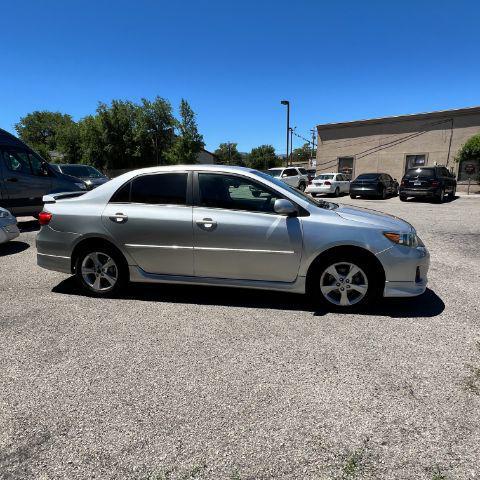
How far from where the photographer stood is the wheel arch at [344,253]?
12.6ft

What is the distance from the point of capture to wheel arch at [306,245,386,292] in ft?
12.6

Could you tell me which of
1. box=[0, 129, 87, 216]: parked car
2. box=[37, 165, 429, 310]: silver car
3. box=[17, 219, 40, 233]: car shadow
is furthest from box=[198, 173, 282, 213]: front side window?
box=[17, 219, 40, 233]: car shadow

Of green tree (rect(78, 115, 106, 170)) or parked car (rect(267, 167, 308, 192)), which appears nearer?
parked car (rect(267, 167, 308, 192))

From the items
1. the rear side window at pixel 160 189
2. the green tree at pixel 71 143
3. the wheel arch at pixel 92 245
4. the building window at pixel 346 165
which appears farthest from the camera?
the green tree at pixel 71 143

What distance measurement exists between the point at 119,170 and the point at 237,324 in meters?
40.6

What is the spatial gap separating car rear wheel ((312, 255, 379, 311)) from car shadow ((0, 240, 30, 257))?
5937mm

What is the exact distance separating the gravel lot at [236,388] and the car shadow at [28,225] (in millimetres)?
5597

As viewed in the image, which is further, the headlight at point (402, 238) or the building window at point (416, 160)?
the building window at point (416, 160)

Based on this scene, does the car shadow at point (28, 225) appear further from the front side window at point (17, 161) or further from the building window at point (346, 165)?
the building window at point (346, 165)

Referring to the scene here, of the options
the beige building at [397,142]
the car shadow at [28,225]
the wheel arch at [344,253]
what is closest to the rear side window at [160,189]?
the wheel arch at [344,253]

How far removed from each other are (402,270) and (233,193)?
6.57 feet

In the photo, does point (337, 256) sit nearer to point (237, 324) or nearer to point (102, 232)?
point (237, 324)

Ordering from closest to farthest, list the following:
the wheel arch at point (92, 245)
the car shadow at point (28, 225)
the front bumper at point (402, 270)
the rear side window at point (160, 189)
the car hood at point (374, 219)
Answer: the front bumper at point (402, 270)
the car hood at point (374, 219)
the rear side window at point (160, 189)
the wheel arch at point (92, 245)
the car shadow at point (28, 225)

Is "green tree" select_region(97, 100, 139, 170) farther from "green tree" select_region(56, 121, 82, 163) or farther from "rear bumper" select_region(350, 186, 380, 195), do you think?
"rear bumper" select_region(350, 186, 380, 195)
